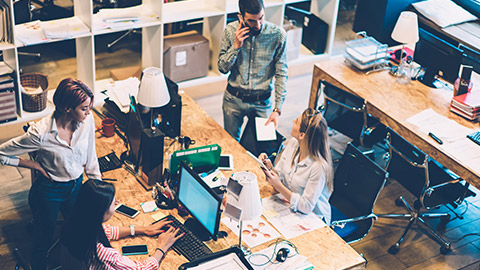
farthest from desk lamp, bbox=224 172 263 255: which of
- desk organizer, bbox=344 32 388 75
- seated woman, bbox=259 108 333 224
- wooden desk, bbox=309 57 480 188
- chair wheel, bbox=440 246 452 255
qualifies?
desk organizer, bbox=344 32 388 75

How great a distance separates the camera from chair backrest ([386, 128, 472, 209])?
418 centimetres

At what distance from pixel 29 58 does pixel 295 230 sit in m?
4.38

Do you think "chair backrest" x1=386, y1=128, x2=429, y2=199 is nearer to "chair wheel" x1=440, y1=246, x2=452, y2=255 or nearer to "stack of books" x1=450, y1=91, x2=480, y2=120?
"chair wheel" x1=440, y1=246, x2=452, y2=255

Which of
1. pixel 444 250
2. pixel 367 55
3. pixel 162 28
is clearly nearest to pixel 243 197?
pixel 444 250

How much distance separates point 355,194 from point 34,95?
9.86 feet

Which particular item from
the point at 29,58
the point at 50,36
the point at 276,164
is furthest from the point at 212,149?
the point at 29,58

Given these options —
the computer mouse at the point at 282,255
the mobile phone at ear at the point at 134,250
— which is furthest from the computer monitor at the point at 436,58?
the mobile phone at ear at the point at 134,250

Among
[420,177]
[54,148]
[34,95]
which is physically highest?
[54,148]

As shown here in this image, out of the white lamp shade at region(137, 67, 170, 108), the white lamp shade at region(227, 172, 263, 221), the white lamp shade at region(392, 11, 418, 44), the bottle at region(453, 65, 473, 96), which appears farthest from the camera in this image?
the white lamp shade at region(392, 11, 418, 44)

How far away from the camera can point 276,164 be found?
13.0 feet

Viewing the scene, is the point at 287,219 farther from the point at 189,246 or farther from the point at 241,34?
the point at 241,34

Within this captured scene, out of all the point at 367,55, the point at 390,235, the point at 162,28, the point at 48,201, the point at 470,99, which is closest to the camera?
the point at 48,201

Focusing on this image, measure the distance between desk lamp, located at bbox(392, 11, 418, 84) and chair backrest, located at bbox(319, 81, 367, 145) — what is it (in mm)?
595

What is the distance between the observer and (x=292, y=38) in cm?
652
